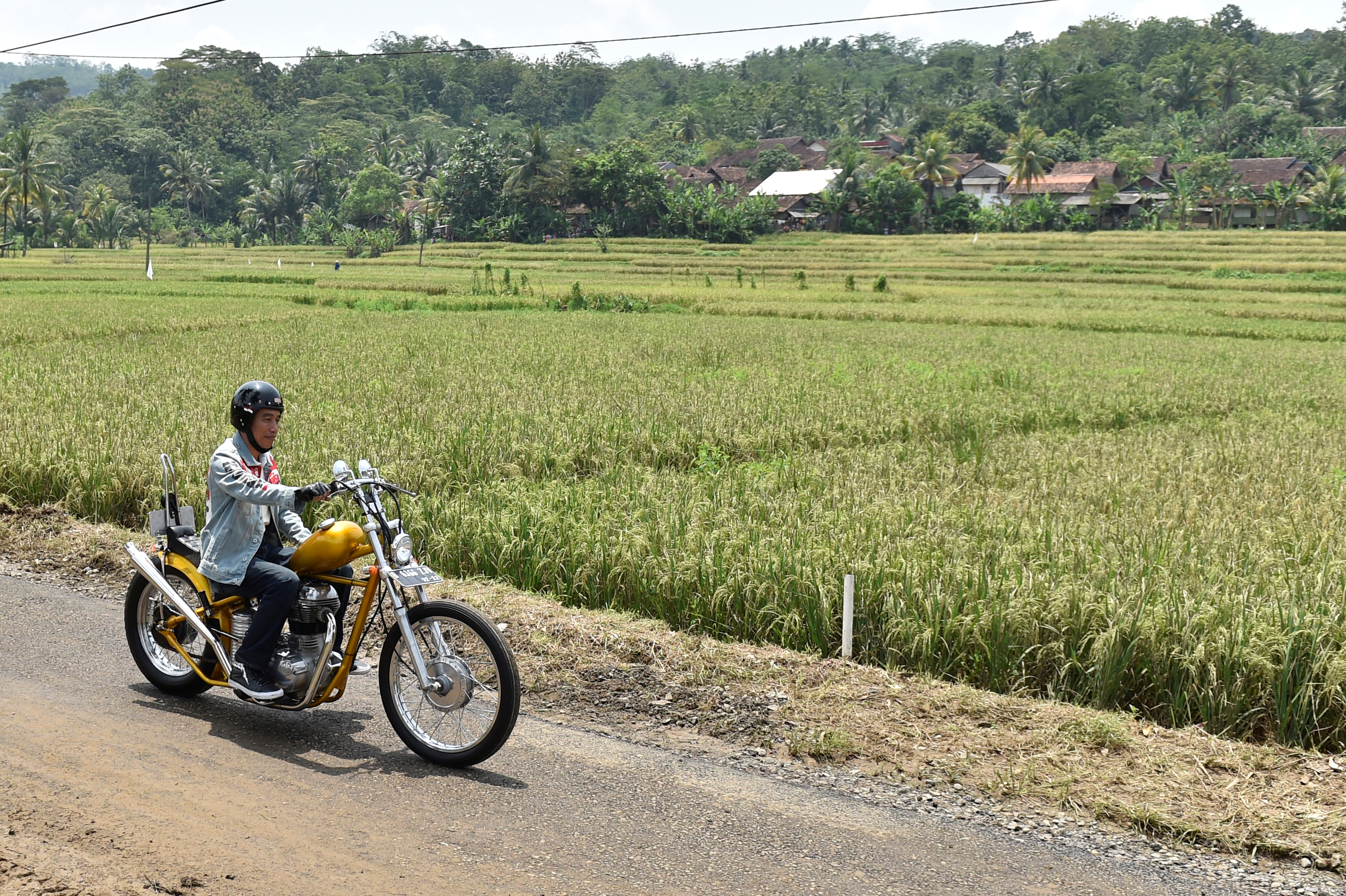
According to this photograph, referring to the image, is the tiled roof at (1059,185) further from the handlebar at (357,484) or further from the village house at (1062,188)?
the handlebar at (357,484)

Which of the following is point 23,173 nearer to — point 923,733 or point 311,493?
point 311,493

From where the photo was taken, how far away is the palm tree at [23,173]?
64.9 metres

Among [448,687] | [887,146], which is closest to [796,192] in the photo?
[887,146]

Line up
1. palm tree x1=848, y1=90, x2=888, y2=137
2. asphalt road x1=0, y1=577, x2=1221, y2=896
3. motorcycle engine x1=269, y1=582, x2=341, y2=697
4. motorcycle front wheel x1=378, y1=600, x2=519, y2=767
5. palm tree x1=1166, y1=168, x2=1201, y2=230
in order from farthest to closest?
palm tree x1=848, y1=90, x2=888, y2=137, palm tree x1=1166, y1=168, x2=1201, y2=230, motorcycle engine x1=269, y1=582, x2=341, y2=697, motorcycle front wheel x1=378, y1=600, x2=519, y2=767, asphalt road x1=0, y1=577, x2=1221, y2=896

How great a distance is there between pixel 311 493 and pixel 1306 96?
96494mm

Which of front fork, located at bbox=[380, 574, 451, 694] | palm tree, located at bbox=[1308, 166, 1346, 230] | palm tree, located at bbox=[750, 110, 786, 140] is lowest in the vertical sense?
front fork, located at bbox=[380, 574, 451, 694]

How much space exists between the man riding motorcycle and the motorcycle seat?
0.57 ft

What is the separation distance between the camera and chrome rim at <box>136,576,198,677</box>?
16.8ft

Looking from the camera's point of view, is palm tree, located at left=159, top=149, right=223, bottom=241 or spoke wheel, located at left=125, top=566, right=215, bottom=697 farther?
palm tree, located at left=159, top=149, right=223, bottom=241

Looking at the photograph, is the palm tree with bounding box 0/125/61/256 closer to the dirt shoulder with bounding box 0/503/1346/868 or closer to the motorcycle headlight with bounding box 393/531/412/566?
the dirt shoulder with bounding box 0/503/1346/868

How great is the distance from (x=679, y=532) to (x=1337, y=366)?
18558 millimetres

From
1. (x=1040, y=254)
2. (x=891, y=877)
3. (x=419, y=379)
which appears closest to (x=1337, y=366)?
(x=419, y=379)

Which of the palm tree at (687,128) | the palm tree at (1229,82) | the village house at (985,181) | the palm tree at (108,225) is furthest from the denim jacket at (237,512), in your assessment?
the palm tree at (1229,82)

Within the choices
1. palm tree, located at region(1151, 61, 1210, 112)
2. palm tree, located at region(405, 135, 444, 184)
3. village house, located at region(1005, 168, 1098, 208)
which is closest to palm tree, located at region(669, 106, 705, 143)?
palm tree, located at region(405, 135, 444, 184)
